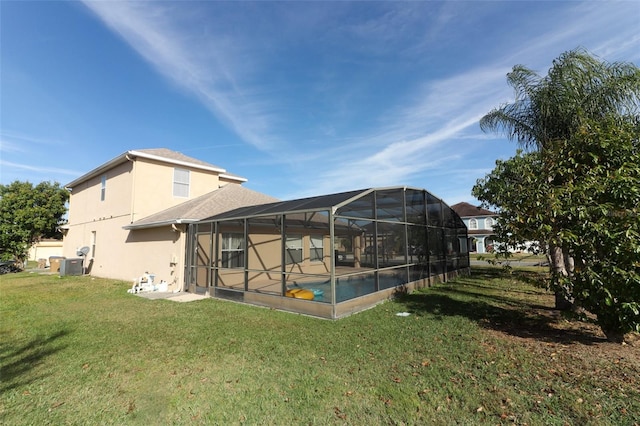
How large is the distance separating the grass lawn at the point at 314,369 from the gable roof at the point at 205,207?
4.74 meters

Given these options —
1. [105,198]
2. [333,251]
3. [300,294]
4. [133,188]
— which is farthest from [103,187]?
[333,251]

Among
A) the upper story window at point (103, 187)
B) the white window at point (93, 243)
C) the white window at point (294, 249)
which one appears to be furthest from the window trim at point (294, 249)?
the white window at point (93, 243)

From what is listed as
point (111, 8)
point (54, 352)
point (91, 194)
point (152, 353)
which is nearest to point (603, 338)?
point (152, 353)

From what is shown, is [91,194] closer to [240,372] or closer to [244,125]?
[244,125]

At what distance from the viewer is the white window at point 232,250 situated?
1101 centimetres

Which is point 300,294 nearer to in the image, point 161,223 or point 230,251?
point 230,251

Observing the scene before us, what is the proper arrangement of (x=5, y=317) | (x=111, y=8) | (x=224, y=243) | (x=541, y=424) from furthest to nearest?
(x=224, y=243), (x=111, y=8), (x=5, y=317), (x=541, y=424)

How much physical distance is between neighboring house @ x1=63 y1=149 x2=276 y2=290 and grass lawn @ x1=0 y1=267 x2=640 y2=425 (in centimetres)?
472

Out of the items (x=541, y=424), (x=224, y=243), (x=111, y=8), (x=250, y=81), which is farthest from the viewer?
(x=250, y=81)

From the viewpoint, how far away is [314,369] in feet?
13.9

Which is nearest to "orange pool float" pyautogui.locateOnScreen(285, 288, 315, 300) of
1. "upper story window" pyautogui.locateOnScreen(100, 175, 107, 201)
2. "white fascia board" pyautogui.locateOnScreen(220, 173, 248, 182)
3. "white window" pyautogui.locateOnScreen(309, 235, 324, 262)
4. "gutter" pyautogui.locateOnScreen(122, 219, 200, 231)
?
"gutter" pyautogui.locateOnScreen(122, 219, 200, 231)

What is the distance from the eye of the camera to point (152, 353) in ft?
16.3

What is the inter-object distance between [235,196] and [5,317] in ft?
30.5

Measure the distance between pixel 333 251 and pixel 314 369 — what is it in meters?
3.18
